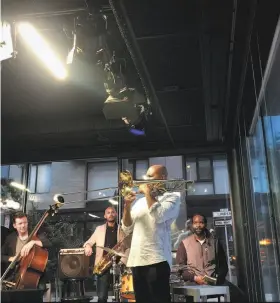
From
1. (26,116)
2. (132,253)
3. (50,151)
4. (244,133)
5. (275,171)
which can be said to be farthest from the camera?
(50,151)

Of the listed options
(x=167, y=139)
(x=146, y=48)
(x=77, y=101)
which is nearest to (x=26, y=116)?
(x=77, y=101)

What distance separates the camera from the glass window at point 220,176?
631 cm

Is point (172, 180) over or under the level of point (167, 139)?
under

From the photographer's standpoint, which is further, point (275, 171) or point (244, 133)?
point (244, 133)

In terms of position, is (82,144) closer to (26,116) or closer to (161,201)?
(26,116)

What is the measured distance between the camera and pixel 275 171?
2.93m

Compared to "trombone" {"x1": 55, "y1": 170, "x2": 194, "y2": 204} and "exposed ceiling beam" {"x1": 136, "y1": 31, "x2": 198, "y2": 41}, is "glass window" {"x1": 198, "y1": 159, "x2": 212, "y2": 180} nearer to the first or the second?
"exposed ceiling beam" {"x1": 136, "y1": 31, "x2": 198, "y2": 41}

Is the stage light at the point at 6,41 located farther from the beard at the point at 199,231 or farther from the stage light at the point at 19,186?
the stage light at the point at 19,186

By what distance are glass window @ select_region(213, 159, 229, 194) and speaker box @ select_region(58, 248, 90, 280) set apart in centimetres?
271

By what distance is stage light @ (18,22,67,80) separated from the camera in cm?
313

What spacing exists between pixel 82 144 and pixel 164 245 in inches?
175

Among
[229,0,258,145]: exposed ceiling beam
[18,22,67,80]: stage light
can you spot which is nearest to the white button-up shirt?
[229,0,258,145]: exposed ceiling beam

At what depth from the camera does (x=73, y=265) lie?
475cm

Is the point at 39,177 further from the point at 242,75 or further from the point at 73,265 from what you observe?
the point at 242,75
